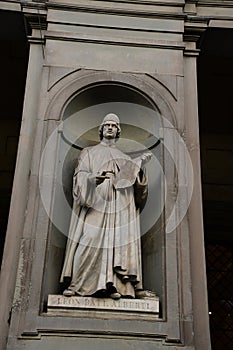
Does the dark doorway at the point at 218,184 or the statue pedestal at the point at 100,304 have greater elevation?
the dark doorway at the point at 218,184

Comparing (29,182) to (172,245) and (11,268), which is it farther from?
(172,245)

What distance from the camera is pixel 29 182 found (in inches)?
247

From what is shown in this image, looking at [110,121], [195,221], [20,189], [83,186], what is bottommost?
[195,221]

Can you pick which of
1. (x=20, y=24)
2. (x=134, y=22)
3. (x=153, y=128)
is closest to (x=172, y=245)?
(x=153, y=128)

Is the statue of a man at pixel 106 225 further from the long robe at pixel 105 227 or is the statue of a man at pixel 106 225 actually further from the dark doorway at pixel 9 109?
the dark doorway at pixel 9 109

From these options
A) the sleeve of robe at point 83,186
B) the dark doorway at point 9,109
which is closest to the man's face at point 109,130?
the sleeve of robe at point 83,186

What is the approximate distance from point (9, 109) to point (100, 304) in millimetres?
5478

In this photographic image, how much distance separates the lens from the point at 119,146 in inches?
304

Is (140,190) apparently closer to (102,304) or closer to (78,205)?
(78,205)

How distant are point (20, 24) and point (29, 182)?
2.86 meters

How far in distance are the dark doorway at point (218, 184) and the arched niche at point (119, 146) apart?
2.12 metres

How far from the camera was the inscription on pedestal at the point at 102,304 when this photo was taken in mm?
5613

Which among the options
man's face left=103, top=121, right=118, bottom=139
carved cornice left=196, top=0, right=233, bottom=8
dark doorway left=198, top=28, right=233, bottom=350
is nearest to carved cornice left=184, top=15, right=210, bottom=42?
carved cornice left=196, top=0, right=233, bottom=8

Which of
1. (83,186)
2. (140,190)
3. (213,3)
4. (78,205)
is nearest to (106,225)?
(78,205)
